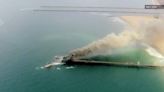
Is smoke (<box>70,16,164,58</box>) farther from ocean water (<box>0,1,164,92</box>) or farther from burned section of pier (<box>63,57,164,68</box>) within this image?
ocean water (<box>0,1,164,92</box>)

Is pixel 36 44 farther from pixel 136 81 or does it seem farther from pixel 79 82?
pixel 136 81

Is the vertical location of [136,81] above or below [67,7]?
below

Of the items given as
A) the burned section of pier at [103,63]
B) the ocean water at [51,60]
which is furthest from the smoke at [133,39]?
the ocean water at [51,60]

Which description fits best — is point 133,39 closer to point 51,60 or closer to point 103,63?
point 103,63

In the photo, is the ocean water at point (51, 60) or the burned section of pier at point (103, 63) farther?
the burned section of pier at point (103, 63)

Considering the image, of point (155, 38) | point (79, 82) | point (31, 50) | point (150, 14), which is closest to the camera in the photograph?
point (79, 82)

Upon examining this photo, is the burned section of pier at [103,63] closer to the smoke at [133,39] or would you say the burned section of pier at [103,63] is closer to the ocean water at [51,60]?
the ocean water at [51,60]

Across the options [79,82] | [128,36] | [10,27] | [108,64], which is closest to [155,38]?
[128,36]
